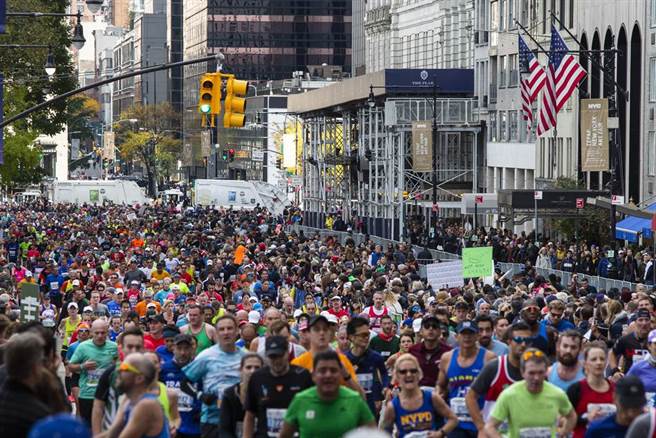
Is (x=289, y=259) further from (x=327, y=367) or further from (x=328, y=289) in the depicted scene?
(x=327, y=367)

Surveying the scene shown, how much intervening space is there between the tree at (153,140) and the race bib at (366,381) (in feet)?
480

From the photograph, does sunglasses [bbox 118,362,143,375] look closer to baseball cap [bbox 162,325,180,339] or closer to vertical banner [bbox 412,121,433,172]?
baseball cap [bbox 162,325,180,339]

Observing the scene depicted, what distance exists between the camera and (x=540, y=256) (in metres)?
41.6

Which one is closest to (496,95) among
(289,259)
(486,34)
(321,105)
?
(486,34)

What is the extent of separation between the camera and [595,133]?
42594 millimetres

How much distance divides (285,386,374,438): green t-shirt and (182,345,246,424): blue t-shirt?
315cm

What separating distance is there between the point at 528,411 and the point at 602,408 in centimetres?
67

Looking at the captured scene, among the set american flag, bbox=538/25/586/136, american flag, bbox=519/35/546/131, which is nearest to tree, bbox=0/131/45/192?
american flag, bbox=519/35/546/131

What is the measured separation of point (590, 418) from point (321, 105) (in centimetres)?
6843

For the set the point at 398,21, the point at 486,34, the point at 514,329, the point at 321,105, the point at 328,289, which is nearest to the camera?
the point at 514,329

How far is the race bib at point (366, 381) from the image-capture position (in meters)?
14.1

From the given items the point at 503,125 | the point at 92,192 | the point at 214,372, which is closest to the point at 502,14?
the point at 503,125

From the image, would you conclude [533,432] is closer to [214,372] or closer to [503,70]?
[214,372]

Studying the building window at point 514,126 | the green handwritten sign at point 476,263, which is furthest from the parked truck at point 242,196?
the green handwritten sign at point 476,263
